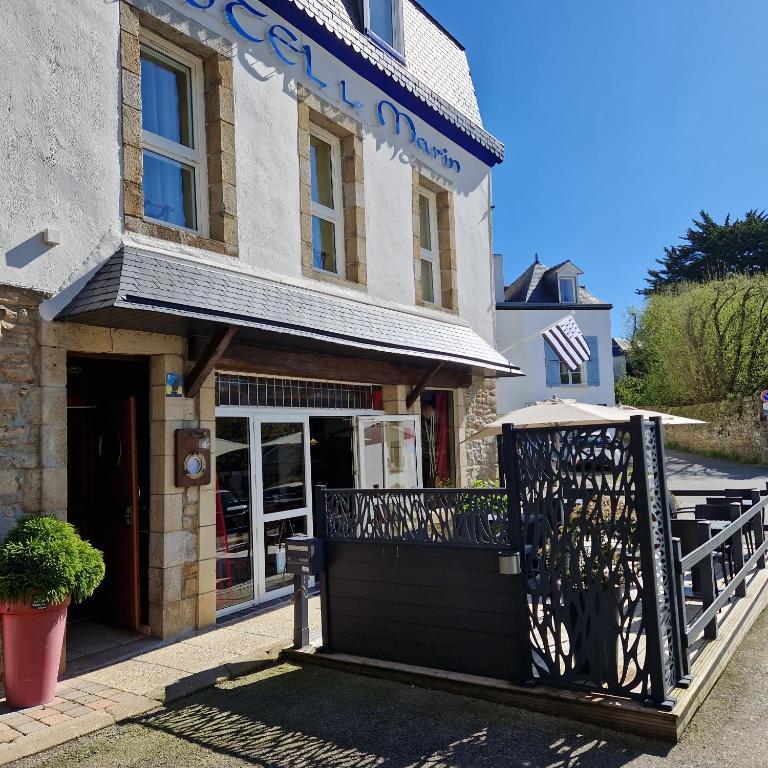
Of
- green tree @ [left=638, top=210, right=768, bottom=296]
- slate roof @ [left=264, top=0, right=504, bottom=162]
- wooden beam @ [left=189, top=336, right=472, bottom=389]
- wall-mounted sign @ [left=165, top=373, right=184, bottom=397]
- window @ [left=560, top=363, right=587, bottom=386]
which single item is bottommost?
wall-mounted sign @ [left=165, top=373, right=184, bottom=397]

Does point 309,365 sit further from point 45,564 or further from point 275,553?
point 45,564

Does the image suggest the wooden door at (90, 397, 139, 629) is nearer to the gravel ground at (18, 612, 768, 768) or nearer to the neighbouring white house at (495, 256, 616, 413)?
the gravel ground at (18, 612, 768, 768)

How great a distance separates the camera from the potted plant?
432 centimetres

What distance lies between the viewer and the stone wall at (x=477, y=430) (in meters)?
10.3

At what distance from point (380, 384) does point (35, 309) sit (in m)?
4.38

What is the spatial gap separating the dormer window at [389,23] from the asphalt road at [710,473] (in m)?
11.1

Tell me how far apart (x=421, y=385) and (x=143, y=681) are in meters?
5.03

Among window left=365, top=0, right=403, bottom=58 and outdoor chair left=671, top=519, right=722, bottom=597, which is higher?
window left=365, top=0, right=403, bottom=58

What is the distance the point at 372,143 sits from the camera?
8602 millimetres

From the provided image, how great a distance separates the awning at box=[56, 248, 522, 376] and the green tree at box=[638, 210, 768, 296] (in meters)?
33.7

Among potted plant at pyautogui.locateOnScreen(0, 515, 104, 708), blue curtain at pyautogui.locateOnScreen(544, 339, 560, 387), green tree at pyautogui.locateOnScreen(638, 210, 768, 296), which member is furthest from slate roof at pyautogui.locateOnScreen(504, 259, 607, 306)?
potted plant at pyautogui.locateOnScreen(0, 515, 104, 708)

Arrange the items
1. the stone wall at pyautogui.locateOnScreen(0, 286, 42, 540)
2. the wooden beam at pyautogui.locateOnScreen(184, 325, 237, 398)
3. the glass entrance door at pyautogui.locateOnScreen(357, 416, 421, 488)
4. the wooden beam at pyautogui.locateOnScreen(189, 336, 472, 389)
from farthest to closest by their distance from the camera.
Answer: the glass entrance door at pyautogui.locateOnScreen(357, 416, 421, 488) → the wooden beam at pyautogui.locateOnScreen(189, 336, 472, 389) → the wooden beam at pyautogui.locateOnScreen(184, 325, 237, 398) → the stone wall at pyautogui.locateOnScreen(0, 286, 42, 540)

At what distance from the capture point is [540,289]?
26.0 m

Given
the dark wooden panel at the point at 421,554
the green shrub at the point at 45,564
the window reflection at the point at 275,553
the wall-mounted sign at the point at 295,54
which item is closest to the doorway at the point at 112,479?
the window reflection at the point at 275,553
